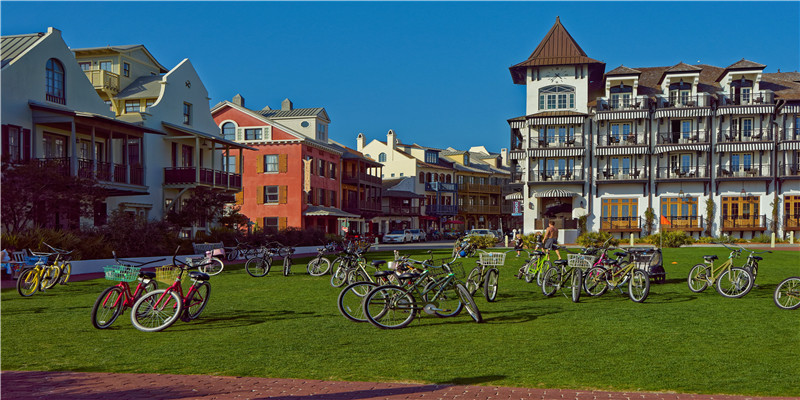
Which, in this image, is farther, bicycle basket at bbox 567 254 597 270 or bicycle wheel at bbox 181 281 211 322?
bicycle basket at bbox 567 254 597 270

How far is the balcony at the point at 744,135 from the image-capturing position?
53156 mm

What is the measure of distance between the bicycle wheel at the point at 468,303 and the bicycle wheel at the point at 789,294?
17.4ft

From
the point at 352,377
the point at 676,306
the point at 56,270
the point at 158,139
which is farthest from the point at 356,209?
the point at 352,377

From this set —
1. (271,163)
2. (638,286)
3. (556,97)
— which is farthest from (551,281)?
(556,97)

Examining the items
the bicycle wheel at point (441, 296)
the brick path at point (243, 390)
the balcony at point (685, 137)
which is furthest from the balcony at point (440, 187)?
the brick path at point (243, 390)

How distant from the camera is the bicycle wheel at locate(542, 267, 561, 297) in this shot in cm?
1418

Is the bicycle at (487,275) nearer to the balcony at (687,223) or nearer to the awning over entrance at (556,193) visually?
the awning over entrance at (556,193)

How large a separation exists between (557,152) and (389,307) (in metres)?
47.4

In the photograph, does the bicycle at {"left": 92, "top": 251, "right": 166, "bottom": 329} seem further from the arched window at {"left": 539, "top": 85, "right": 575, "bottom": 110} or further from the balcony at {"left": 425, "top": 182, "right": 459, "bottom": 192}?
the balcony at {"left": 425, "top": 182, "right": 459, "bottom": 192}

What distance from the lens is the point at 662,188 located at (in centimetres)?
5475

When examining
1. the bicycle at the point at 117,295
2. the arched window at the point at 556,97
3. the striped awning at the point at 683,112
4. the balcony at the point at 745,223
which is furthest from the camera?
the arched window at the point at 556,97

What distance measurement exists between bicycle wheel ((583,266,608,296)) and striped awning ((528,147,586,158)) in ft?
141

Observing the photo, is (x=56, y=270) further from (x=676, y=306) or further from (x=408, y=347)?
(x=676, y=306)

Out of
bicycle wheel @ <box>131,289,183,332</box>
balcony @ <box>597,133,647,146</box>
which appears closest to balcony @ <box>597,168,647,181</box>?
balcony @ <box>597,133,647,146</box>
